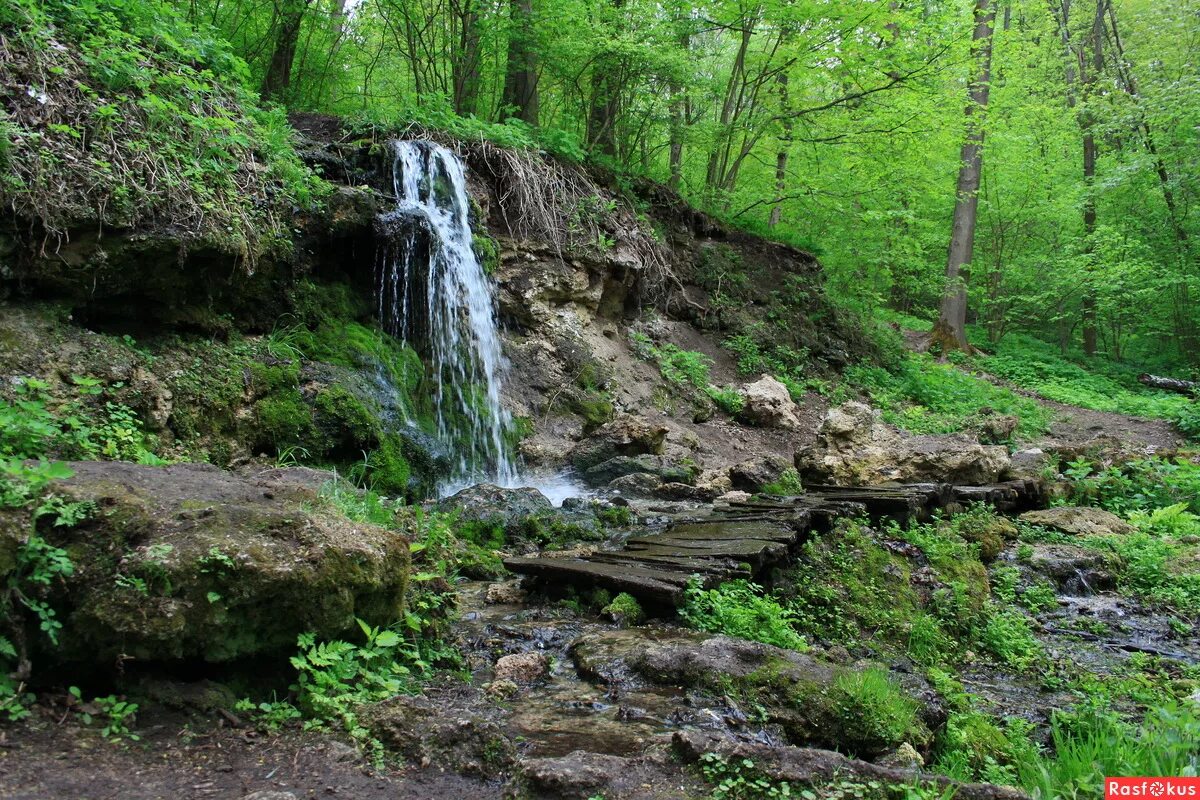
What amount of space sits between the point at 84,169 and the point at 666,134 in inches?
510

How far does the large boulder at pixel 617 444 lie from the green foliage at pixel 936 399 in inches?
256

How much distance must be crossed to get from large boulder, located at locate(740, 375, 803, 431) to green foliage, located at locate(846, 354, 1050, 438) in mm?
2489

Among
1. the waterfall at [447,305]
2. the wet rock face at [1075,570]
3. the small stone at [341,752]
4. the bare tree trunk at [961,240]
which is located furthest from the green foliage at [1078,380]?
the small stone at [341,752]

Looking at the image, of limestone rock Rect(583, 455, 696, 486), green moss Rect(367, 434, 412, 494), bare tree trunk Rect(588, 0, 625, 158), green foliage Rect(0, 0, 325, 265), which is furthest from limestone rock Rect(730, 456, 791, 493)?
bare tree trunk Rect(588, 0, 625, 158)

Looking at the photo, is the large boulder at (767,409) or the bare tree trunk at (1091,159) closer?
the large boulder at (767,409)

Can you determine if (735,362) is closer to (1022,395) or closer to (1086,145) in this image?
(1022,395)

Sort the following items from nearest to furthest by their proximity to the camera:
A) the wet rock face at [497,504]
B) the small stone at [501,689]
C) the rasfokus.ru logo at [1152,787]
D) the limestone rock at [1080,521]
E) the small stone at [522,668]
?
the rasfokus.ru logo at [1152,787], the small stone at [501,689], the small stone at [522,668], the wet rock face at [497,504], the limestone rock at [1080,521]

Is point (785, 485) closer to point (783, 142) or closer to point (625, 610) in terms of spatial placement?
point (625, 610)

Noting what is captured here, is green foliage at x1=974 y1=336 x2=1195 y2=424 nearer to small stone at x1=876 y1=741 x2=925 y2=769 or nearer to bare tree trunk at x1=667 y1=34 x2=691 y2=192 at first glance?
bare tree trunk at x1=667 y1=34 x2=691 y2=192

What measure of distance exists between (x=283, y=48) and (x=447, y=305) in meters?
6.12

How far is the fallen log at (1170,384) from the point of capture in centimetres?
1933

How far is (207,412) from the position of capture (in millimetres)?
5918

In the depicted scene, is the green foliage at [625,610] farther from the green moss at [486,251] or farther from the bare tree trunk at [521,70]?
the bare tree trunk at [521,70]

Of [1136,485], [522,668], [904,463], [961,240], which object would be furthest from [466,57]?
[961,240]
